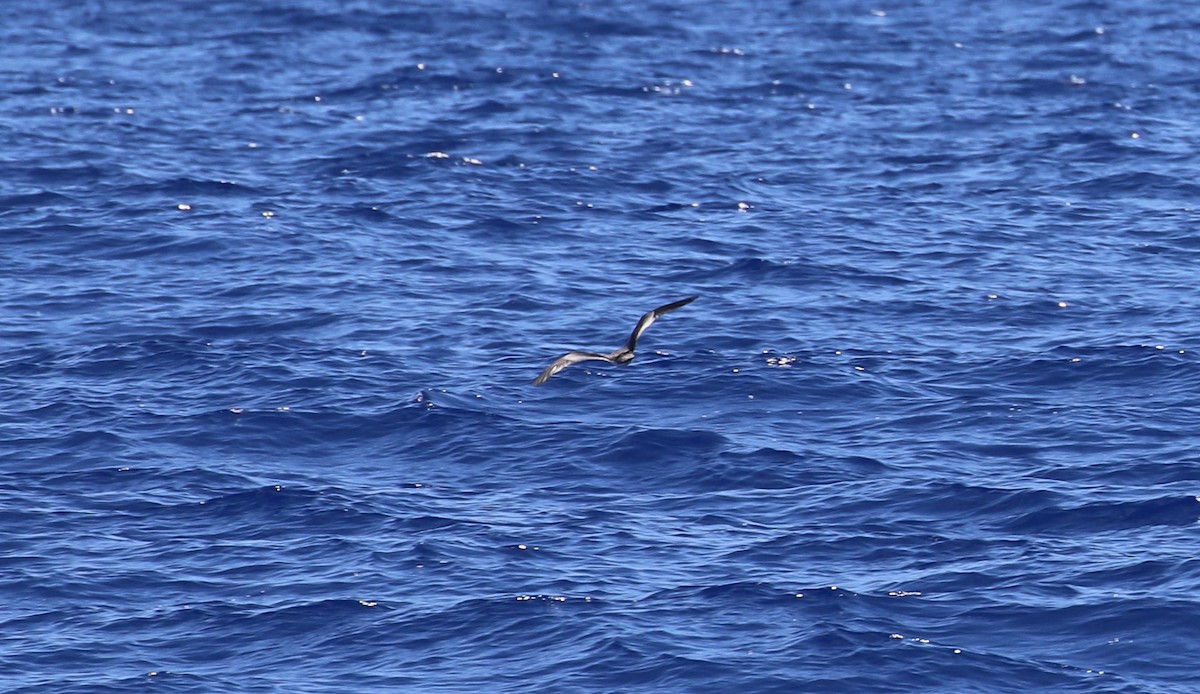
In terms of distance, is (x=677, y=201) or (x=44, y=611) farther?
(x=677, y=201)

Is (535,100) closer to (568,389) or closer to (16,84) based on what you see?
(16,84)

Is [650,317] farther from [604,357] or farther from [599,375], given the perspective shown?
[599,375]

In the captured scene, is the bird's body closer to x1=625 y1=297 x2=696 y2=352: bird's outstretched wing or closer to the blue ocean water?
x1=625 y1=297 x2=696 y2=352: bird's outstretched wing

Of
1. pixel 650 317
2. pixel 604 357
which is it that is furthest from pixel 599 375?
pixel 650 317

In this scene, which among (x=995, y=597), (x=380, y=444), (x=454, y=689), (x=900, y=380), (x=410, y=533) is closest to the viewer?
(x=454, y=689)

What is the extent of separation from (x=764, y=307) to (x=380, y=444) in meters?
12.8

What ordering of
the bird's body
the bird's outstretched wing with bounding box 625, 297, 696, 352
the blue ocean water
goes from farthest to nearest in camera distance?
the blue ocean water
the bird's body
the bird's outstretched wing with bounding box 625, 297, 696, 352

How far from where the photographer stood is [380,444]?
4056 centimetres

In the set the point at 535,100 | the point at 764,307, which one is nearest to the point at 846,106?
the point at 535,100

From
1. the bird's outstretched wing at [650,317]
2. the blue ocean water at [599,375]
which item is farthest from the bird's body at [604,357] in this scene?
the blue ocean water at [599,375]

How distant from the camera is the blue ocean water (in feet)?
107

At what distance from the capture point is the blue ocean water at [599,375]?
1281 inches

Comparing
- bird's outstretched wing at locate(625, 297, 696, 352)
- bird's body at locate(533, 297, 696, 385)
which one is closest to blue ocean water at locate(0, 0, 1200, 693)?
bird's body at locate(533, 297, 696, 385)

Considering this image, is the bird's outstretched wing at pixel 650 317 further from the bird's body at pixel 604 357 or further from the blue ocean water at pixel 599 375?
the blue ocean water at pixel 599 375
